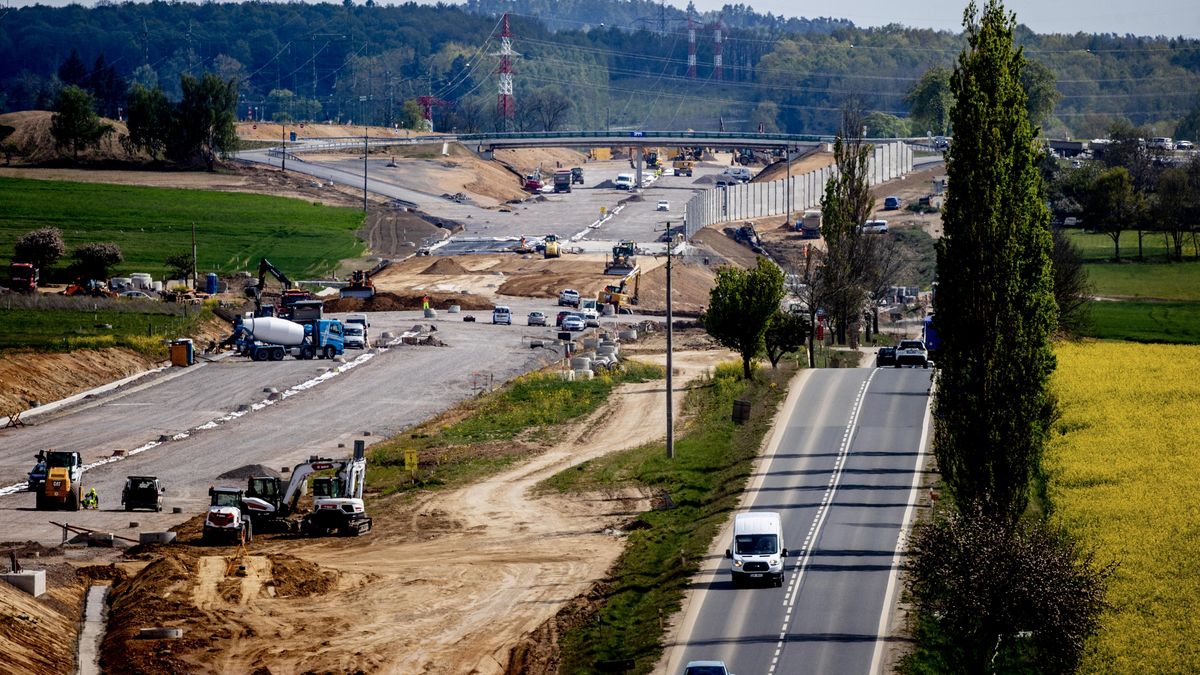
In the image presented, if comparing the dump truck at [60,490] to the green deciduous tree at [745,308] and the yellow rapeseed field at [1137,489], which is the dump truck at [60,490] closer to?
the green deciduous tree at [745,308]

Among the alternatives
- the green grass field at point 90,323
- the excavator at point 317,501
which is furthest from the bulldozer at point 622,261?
the excavator at point 317,501

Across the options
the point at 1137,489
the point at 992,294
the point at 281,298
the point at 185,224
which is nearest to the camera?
the point at 992,294

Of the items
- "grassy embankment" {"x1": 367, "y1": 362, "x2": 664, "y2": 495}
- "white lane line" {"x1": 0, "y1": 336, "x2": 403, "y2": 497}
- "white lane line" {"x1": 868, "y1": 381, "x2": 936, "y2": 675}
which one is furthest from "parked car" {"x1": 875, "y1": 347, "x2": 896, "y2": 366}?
"white lane line" {"x1": 0, "y1": 336, "x2": 403, "y2": 497}

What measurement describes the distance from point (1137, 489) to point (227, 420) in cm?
4575

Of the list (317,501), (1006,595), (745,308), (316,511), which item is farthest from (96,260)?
(1006,595)

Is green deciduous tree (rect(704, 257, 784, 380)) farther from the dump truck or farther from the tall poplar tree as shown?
the dump truck

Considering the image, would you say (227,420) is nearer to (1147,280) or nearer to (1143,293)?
(1143,293)

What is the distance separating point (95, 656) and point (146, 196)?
448 ft

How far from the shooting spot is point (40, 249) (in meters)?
127

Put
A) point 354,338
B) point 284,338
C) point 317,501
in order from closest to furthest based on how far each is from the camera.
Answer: point 317,501
point 284,338
point 354,338

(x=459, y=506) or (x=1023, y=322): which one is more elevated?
(x=1023, y=322)

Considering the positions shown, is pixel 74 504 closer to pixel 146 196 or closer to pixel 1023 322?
pixel 1023 322

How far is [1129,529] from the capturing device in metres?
52.7

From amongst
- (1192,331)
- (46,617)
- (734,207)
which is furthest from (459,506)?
(734,207)
